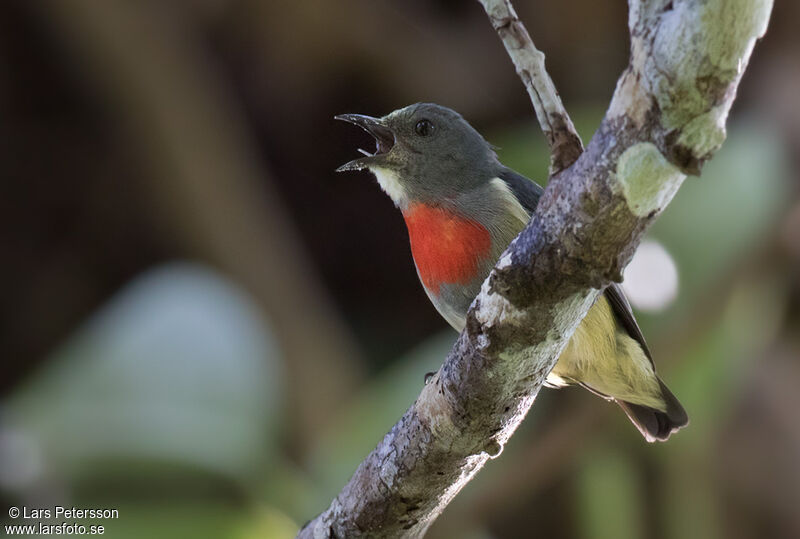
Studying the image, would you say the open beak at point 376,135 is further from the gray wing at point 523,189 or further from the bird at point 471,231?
the gray wing at point 523,189

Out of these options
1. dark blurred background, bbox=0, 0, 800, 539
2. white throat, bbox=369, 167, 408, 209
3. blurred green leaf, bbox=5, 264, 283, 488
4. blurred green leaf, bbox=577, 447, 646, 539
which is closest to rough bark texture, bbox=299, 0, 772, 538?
white throat, bbox=369, 167, 408, 209

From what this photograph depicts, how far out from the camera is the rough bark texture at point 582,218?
1321 mm

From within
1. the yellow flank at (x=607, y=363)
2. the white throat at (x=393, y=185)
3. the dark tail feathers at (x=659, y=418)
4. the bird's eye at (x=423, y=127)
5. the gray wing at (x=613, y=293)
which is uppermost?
the bird's eye at (x=423, y=127)

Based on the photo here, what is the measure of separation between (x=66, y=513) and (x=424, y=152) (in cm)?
208

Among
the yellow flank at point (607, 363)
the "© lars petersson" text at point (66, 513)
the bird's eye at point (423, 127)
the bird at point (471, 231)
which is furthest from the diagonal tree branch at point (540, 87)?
the "© lars petersson" text at point (66, 513)

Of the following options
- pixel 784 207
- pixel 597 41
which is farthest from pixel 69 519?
pixel 597 41

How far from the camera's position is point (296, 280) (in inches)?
228

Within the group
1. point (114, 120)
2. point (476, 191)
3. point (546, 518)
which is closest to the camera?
point (476, 191)

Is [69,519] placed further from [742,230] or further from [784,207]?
[784,207]

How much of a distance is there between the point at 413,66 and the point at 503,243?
3892 millimetres

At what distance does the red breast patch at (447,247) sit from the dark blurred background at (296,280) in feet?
3.54

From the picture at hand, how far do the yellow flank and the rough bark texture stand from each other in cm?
77

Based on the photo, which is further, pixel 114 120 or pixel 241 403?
pixel 114 120

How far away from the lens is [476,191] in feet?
8.59
